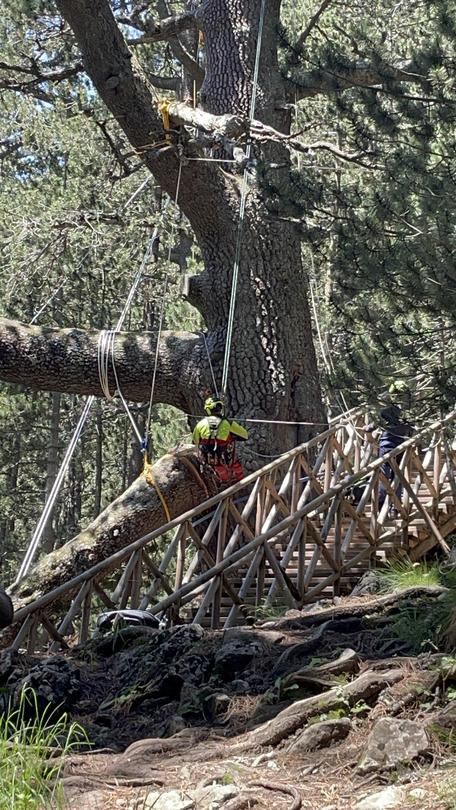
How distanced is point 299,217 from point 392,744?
12.2ft

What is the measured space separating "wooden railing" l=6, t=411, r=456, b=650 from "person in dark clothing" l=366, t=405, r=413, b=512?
0.20 m

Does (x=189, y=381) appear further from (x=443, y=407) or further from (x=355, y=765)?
(x=355, y=765)

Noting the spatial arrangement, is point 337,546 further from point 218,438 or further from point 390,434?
point 390,434

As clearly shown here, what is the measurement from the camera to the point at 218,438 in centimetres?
903

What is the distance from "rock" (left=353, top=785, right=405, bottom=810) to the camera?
339cm

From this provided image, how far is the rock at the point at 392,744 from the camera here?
3.73m

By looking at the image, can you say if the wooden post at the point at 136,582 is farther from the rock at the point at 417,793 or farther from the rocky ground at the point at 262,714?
the rock at the point at 417,793

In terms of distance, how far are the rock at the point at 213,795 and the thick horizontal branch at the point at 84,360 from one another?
6519 millimetres

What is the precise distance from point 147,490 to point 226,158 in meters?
3.33

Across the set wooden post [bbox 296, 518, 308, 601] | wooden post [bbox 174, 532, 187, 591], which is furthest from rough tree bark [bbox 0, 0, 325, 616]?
wooden post [bbox 296, 518, 308, 601]

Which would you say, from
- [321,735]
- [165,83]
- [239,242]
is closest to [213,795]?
[321,735]

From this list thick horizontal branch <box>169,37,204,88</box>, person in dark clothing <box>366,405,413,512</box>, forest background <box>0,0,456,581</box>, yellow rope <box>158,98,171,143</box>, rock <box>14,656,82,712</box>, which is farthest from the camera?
thick horizontal branch <box>169,37,204,88</box>

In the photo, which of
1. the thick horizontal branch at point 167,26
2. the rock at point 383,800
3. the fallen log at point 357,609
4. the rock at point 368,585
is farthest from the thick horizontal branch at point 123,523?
the rock at point 383,800

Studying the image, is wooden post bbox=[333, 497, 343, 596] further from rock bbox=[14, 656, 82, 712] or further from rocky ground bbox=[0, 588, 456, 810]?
rock bbox=[14, 656, 82, 712]
